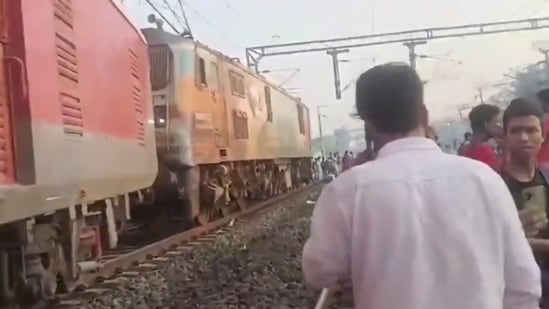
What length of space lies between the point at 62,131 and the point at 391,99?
422cm

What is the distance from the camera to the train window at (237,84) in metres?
20.6

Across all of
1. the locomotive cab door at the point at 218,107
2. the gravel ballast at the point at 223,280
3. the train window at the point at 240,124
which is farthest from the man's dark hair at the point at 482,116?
the train window at the point at 240,124

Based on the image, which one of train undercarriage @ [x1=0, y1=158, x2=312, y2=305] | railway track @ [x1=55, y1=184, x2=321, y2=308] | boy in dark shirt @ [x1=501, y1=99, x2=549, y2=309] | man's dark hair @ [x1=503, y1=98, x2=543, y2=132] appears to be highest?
man's dark hair @ [x1=503, y1=98, x2=543, y2=132]

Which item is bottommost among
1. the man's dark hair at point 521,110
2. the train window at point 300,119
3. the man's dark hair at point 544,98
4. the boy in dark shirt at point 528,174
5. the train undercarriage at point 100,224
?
the train undercarriage at point 100,224

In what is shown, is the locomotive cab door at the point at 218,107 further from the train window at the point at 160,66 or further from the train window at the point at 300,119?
the train window at the point at 300,119

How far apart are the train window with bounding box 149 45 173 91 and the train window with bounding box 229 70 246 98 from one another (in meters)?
3.75

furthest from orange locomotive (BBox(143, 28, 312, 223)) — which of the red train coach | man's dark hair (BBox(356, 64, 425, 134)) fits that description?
man's dark hair (BBox(356, 64, 425, 134))

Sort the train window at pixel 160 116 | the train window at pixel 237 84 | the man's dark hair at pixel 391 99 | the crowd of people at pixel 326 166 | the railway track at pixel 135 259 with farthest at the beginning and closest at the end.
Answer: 1. the crowd of people at pixel 326 166
2. the train window at pixel 237 84
3. the train window at pixel 160 116
4. the railway track at pixel 135 259
5. the man's dark hair at pixel 391 99

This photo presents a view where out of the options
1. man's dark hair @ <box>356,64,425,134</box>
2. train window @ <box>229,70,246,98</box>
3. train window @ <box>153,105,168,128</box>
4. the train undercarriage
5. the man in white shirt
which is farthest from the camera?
train window @ <box>229,70,246,98</box>

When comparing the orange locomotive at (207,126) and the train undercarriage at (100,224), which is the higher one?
the orange locomotive at (207,126)

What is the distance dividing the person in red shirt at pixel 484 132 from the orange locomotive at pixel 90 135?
8.16 feet

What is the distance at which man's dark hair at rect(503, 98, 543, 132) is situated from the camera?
408 cm

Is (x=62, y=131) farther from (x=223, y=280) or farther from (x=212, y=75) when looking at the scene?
(x=212, y=75)

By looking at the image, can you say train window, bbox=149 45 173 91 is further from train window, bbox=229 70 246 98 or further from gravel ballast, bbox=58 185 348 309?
train window, bbox=229 70 246 98
